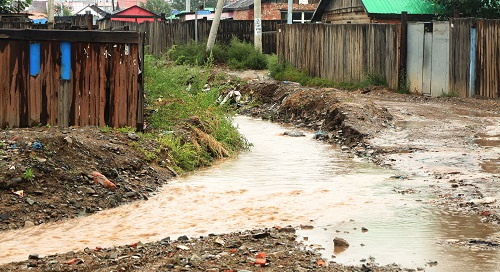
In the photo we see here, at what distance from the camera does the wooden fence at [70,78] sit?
11141 millimetres

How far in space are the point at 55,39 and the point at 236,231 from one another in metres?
4.56

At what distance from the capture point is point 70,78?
11.4 metres

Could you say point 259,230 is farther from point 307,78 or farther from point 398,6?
point 398,6

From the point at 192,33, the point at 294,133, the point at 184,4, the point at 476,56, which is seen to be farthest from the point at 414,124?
the point at 184,4

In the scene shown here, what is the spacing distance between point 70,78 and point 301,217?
4.34 metres

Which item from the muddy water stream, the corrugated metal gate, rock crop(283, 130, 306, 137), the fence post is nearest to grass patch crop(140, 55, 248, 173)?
the muddy water stream

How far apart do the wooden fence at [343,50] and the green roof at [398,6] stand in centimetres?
466

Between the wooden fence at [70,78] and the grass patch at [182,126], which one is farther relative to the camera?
the grass patch at [182,126]

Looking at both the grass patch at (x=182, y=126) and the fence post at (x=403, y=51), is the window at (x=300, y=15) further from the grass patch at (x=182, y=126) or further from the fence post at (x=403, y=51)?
the grass patch at (x=182, y=126)

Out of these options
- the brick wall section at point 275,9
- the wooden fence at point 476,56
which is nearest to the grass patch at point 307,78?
the wooden fence at point 476,56

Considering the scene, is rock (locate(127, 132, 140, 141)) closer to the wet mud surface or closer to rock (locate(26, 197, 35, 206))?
the wet mud surface

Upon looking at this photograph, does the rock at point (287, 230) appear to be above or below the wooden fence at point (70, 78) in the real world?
below

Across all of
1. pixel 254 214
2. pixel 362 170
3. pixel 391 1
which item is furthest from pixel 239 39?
pixel 254 214

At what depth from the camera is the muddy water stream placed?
730 cm
